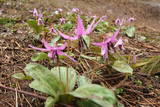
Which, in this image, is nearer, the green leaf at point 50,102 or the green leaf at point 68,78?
the green leaf at point 50,102

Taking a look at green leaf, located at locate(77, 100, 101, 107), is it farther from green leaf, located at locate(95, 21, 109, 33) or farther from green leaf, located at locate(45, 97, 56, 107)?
green leaf, located at locate(95, 21, 109, 33)

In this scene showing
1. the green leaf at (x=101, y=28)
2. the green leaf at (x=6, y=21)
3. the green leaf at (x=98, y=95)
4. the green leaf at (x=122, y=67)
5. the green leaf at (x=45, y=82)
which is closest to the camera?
the green leaf at (x=98, y=95)

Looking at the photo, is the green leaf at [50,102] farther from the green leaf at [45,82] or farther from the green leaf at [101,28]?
the green leaf at [101,28]

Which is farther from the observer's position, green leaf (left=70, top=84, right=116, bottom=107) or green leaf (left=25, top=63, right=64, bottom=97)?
green leaf (left=25, top=63, right=64, bottom=97)

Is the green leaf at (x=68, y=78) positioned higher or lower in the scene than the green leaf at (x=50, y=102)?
higher

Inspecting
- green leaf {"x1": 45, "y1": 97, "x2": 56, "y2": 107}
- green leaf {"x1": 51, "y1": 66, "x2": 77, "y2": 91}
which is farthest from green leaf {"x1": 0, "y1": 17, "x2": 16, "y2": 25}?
green leaf {"x1": 45, "y1": 97, "x2": 56, "y2": 107}

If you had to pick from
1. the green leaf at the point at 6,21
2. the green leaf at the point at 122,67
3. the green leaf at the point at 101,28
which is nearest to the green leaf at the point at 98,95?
the green leaf at the point at 122,67
